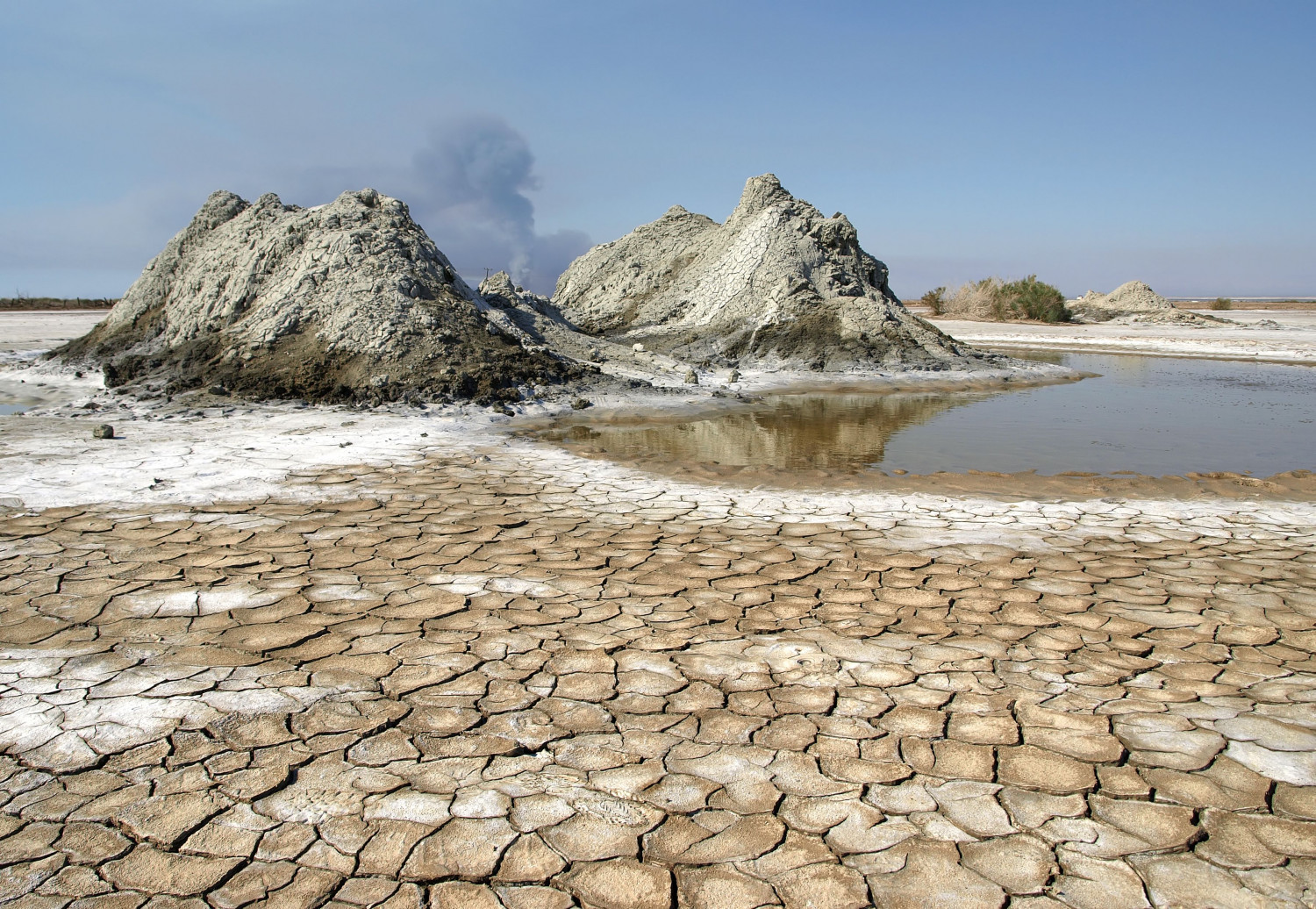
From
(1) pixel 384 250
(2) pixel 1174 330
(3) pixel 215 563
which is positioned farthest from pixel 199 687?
(2) pixel 1174 330

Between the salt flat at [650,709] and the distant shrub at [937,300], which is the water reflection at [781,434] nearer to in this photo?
the salt flat at [650,709]

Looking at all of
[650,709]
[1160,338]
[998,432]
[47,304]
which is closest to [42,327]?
[47,304]

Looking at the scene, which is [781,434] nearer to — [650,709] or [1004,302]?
[650,709]

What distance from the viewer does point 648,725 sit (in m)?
2.87

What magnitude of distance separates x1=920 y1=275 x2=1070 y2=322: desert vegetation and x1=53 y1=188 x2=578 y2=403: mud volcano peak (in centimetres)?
2743

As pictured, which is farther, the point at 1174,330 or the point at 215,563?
the point at 1174,330

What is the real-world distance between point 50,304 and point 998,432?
136 feet

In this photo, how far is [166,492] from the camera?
234 inches

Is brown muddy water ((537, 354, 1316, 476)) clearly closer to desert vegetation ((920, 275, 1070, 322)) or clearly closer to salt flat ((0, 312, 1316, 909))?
salt flat ((0, 312, 1316, 909))

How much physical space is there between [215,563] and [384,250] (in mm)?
9453

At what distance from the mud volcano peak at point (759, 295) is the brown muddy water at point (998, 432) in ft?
10.2

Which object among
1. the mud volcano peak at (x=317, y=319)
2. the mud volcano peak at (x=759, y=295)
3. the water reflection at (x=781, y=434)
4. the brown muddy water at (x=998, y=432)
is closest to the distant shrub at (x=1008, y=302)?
the mud volcano peak at (x=759, y=295)

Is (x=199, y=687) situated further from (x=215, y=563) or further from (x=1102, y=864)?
(x=1102, y=864)

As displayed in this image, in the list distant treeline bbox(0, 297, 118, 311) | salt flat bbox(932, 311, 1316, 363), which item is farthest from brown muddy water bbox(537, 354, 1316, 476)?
distant treeline bbox(0, 297, 118, 311)
